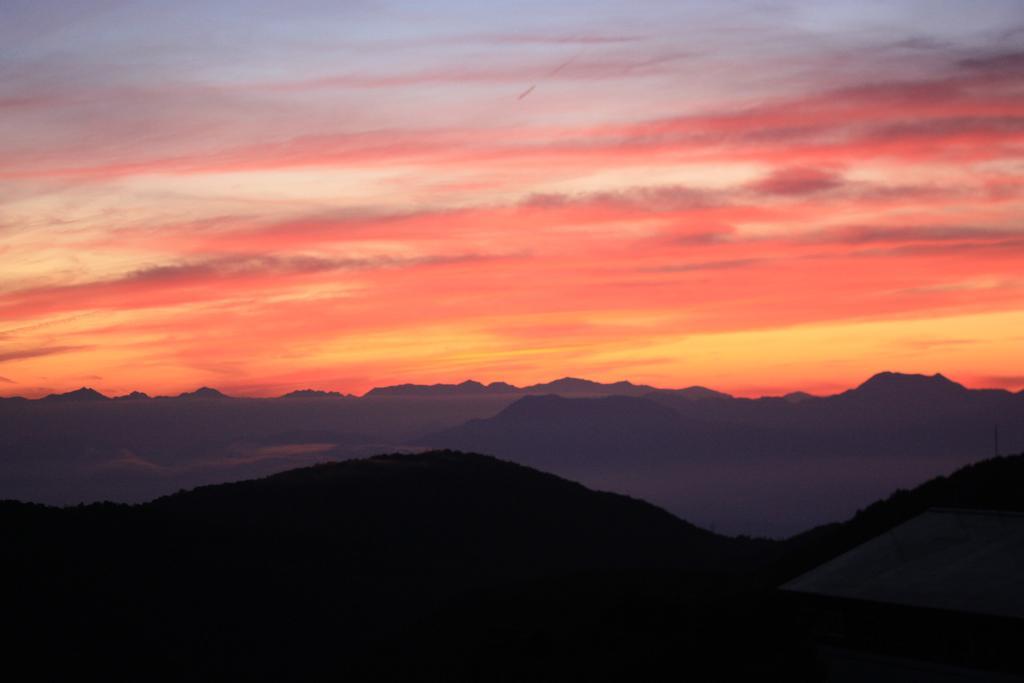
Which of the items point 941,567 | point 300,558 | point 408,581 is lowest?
point 408,581

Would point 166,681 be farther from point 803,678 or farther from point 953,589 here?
point 953,589

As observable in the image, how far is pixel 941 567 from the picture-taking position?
34531 mm

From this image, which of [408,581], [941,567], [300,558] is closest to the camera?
[941,567]

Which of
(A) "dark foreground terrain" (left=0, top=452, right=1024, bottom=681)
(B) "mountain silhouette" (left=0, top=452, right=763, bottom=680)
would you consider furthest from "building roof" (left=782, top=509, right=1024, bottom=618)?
(B) "mountain silhouette" (left=0, top=452, right=763, bottom=680)

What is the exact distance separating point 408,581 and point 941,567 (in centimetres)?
4238

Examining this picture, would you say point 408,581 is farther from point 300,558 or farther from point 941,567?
point 941,567

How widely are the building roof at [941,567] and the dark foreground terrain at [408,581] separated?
2.83 meters

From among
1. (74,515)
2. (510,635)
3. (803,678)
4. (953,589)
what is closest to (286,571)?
(74,515)

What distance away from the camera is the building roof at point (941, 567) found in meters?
31.8

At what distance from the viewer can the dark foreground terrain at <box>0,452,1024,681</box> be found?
4344cm

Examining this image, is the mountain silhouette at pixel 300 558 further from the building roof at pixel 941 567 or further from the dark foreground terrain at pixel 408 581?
the building roof at pixel 941 567

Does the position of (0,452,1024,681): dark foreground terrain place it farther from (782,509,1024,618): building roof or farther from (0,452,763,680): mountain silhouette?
(782,509,1024,618): building roof

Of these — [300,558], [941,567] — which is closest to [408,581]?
[300,558]

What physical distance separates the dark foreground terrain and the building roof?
2835 mm
